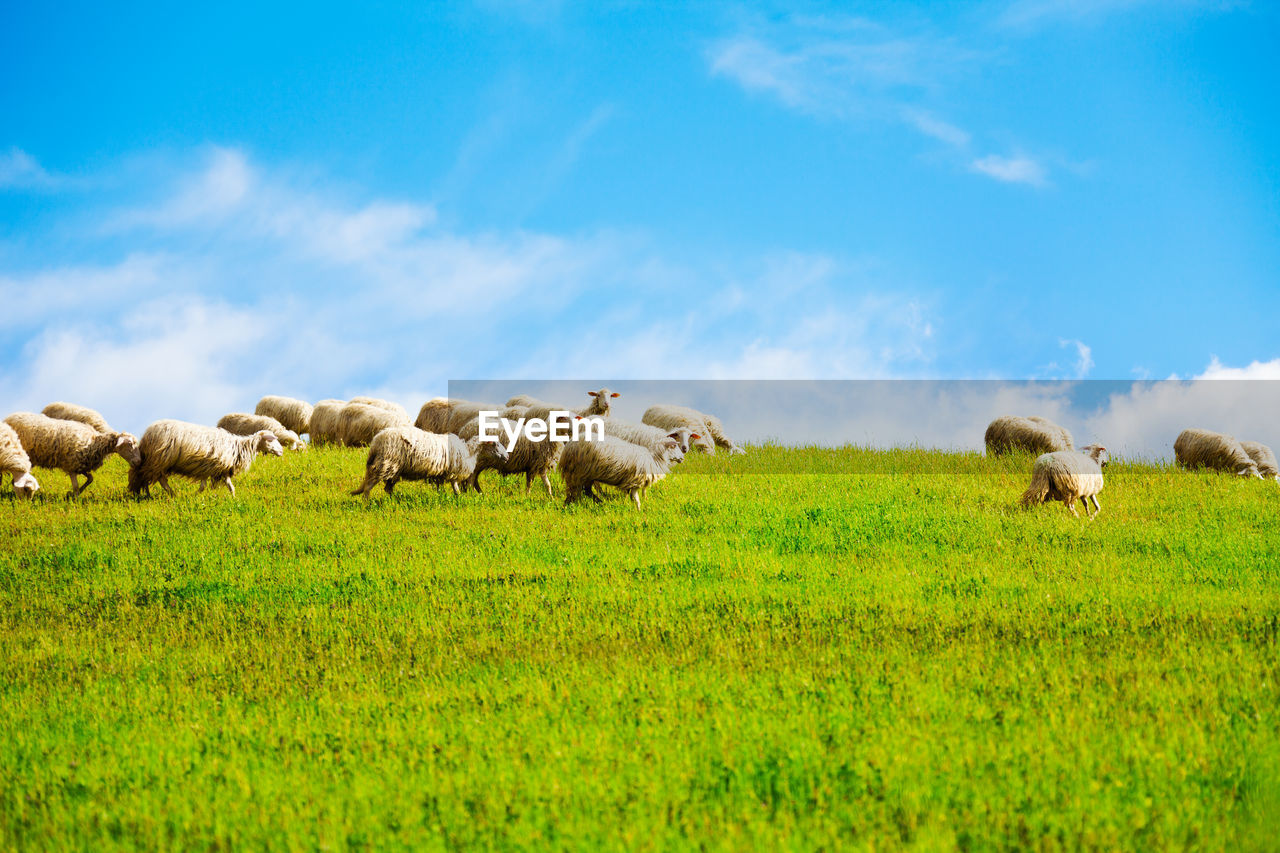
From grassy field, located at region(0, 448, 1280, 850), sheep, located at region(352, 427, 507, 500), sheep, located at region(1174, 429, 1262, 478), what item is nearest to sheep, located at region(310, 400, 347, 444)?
sheep, located at region(352, 427, 507, 500)

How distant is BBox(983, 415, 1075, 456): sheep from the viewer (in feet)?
94.9

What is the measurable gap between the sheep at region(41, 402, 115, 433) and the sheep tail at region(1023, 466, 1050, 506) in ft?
97.9

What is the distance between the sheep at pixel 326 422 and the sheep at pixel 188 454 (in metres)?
10.2

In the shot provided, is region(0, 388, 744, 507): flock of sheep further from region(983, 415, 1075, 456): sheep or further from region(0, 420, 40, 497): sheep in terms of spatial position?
region(983, 415, 1075, 456): sheep

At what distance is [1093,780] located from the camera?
632cm

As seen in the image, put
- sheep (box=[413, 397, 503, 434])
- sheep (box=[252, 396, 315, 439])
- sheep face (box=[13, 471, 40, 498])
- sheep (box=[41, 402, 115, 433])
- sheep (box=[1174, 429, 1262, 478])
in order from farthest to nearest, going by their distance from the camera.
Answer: sheep (box=[252, 396, 315, 439]) < sheep (box=[41, 402, 115, 433]) < sheep (box=[1174, 429, 1262, 478]) < sheep (box=[413, 397, 503, 434]) < sheep face (box=[13, 471, 40, 498])

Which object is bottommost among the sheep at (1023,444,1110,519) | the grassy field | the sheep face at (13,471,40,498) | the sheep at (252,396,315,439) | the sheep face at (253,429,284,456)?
the grassy field

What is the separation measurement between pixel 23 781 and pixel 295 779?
2.38 meters

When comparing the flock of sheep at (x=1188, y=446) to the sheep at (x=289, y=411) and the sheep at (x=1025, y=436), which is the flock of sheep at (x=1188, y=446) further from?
the sheep at (x=289, y=411)

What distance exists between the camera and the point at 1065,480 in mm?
17781

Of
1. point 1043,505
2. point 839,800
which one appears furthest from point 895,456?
point 839,800

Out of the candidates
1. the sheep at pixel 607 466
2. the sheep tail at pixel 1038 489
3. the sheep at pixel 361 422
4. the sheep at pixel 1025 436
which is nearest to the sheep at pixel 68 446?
the sheep at pixel 361 422

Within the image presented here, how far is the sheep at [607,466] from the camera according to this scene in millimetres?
17750

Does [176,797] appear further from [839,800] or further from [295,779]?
[839,800]
